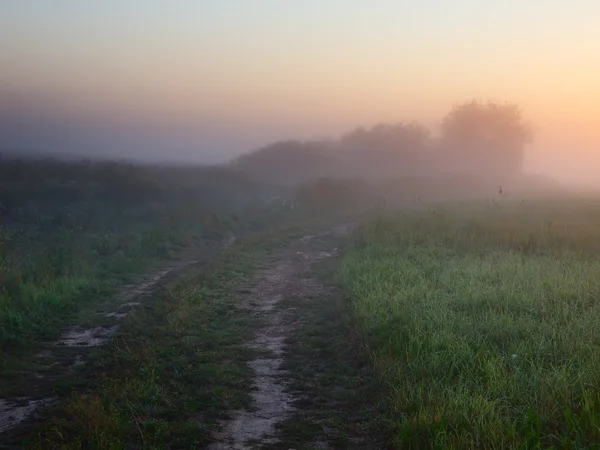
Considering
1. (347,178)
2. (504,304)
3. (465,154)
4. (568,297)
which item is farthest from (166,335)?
(465,154)

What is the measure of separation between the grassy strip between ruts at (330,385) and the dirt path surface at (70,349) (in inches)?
128

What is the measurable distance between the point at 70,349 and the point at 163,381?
9.35ft

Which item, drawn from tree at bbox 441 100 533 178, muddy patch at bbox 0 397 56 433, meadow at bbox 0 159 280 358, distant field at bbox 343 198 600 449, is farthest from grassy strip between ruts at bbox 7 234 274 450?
tree at bbox 441 100 533 178

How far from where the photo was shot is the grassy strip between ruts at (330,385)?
6418 millimetres

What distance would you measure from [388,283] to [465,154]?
69.8 m

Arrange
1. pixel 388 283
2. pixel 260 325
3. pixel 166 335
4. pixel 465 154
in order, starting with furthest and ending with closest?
pixel 465 154
pixel 388 283
pixel 260 325
pixel 166 335

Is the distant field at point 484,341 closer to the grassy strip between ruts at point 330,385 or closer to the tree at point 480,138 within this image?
the grassy strip between ruts at point 330,385

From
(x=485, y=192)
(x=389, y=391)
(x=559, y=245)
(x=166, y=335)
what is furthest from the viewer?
(x=485, y=192)

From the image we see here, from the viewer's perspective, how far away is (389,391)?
727 centimetres

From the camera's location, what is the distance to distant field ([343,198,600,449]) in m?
5.96

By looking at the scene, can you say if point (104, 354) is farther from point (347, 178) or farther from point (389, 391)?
point (347, 178)

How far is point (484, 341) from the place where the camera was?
8.66 m

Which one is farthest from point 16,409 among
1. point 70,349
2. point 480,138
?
point 480,138

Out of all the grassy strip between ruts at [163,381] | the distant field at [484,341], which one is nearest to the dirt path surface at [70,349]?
the grassy strip between ruts at [163,381]
